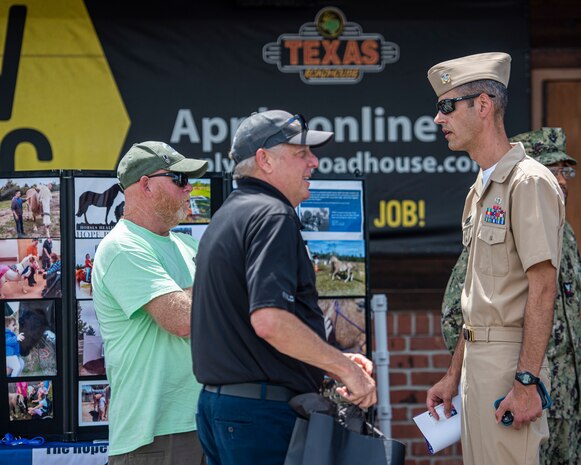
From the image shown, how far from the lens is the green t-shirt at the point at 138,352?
3.69m

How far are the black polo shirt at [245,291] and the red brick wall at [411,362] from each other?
2871mm

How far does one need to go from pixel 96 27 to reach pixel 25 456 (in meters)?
2.50

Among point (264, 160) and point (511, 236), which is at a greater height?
point (264, 160)

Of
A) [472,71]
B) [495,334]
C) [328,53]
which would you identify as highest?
[328,53]

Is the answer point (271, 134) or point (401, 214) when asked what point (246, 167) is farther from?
point (401, 214)

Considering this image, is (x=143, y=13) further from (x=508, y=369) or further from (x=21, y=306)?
(x=508, y=369)

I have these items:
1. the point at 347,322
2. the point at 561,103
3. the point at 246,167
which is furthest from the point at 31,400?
the point at 561,103

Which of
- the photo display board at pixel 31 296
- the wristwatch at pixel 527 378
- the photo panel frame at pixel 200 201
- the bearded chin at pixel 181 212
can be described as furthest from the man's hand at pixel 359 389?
the photo display board at pixel 31 296

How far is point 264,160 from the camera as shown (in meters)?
3.12

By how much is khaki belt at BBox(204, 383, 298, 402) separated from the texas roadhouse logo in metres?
3.14

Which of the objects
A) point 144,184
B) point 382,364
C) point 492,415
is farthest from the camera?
point 382,364

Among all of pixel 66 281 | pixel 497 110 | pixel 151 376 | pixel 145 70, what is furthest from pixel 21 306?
pixel 497 110

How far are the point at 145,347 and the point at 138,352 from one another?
0.11ft

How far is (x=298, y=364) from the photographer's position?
303cm
